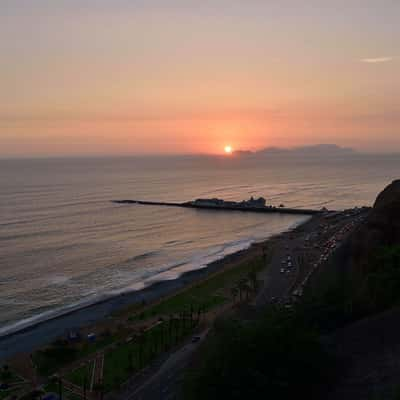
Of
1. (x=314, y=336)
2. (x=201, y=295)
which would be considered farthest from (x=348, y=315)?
(x=201, y=295)

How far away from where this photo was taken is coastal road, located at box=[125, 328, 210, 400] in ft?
74.1

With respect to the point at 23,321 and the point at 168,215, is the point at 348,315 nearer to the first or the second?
the point at 23,321

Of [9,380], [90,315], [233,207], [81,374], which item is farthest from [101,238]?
[81,374]

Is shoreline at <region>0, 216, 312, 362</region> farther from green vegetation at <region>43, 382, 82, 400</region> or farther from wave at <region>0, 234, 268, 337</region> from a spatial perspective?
green vegetation at <region>43, 382, 82, 400</region>

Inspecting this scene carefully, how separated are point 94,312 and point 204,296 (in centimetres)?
1029

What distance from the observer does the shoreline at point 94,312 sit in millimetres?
31531

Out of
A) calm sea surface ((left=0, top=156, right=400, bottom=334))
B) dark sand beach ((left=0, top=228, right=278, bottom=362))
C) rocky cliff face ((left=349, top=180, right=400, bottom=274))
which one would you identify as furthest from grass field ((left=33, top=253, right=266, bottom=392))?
rocky cliff face ((left=349, top=180, right=400, bottom=274))

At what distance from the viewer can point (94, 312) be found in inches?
1491

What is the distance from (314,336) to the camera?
17.9m

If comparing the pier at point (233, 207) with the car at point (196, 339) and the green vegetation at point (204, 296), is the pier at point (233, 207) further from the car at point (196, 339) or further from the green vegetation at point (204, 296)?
the car at point (196, 339)

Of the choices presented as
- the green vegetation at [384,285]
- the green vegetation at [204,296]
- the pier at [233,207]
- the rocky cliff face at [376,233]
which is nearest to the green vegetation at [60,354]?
the green vegetation at [204,296]

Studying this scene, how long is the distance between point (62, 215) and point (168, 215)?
74.3 ft

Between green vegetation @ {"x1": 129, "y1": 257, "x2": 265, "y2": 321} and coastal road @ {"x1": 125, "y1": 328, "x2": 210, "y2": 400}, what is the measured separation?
9170 mm

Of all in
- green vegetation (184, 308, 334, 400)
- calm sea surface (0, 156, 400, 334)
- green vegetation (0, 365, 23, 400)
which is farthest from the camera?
calm sea surface (0, 156, 400, 334)
